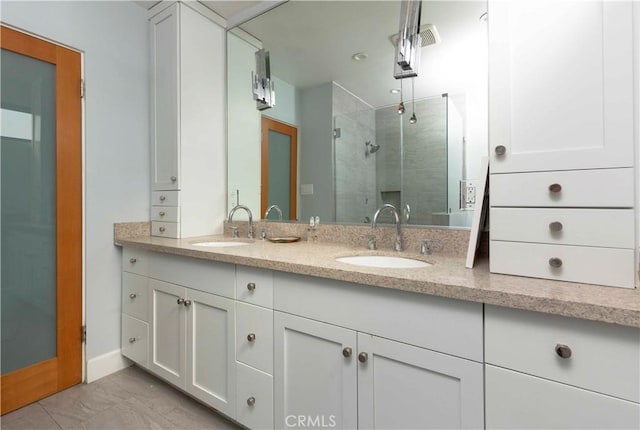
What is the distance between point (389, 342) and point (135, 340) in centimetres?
168

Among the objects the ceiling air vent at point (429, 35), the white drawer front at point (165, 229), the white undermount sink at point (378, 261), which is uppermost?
the ceiling air vent at point (429, 35)

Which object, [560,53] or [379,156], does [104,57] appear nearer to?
[379,156]

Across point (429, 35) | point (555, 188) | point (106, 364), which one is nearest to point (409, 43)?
point (429, 35)

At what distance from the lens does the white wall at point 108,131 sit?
5.99ft

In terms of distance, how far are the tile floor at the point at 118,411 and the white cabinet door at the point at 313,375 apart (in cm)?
51

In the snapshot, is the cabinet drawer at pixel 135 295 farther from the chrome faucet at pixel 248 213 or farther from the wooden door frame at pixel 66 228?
the chrome faucet at pixel 248 213

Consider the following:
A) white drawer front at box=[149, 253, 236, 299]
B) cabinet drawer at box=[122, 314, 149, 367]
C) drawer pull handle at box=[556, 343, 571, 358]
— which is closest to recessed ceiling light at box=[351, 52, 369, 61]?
white drawer front at box=[149, 253, 236, 299]

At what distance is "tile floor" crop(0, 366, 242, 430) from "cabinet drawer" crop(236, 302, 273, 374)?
0.47m

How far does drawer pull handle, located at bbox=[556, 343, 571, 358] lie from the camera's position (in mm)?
704

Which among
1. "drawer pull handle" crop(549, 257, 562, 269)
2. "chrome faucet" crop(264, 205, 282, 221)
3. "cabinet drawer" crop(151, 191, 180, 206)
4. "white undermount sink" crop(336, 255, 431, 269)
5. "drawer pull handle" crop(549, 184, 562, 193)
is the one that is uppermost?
"cabinet drawer" crop(151, 191, 180, 206)

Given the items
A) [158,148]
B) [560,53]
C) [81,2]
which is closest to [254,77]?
[158,148]

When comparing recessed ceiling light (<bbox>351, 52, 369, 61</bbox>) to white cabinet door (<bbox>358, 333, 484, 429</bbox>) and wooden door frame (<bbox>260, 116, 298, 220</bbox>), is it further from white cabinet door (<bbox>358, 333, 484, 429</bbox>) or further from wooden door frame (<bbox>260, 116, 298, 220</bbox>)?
white cabinet door (<bbox>358, 333, 484, 429</bbox>)

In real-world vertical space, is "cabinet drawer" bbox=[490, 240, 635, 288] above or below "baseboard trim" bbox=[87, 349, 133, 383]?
above

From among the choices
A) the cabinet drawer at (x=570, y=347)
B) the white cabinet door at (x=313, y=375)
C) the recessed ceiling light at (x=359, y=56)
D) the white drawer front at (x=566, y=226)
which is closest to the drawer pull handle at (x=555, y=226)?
the white drawer front at (x=566, y=226)
